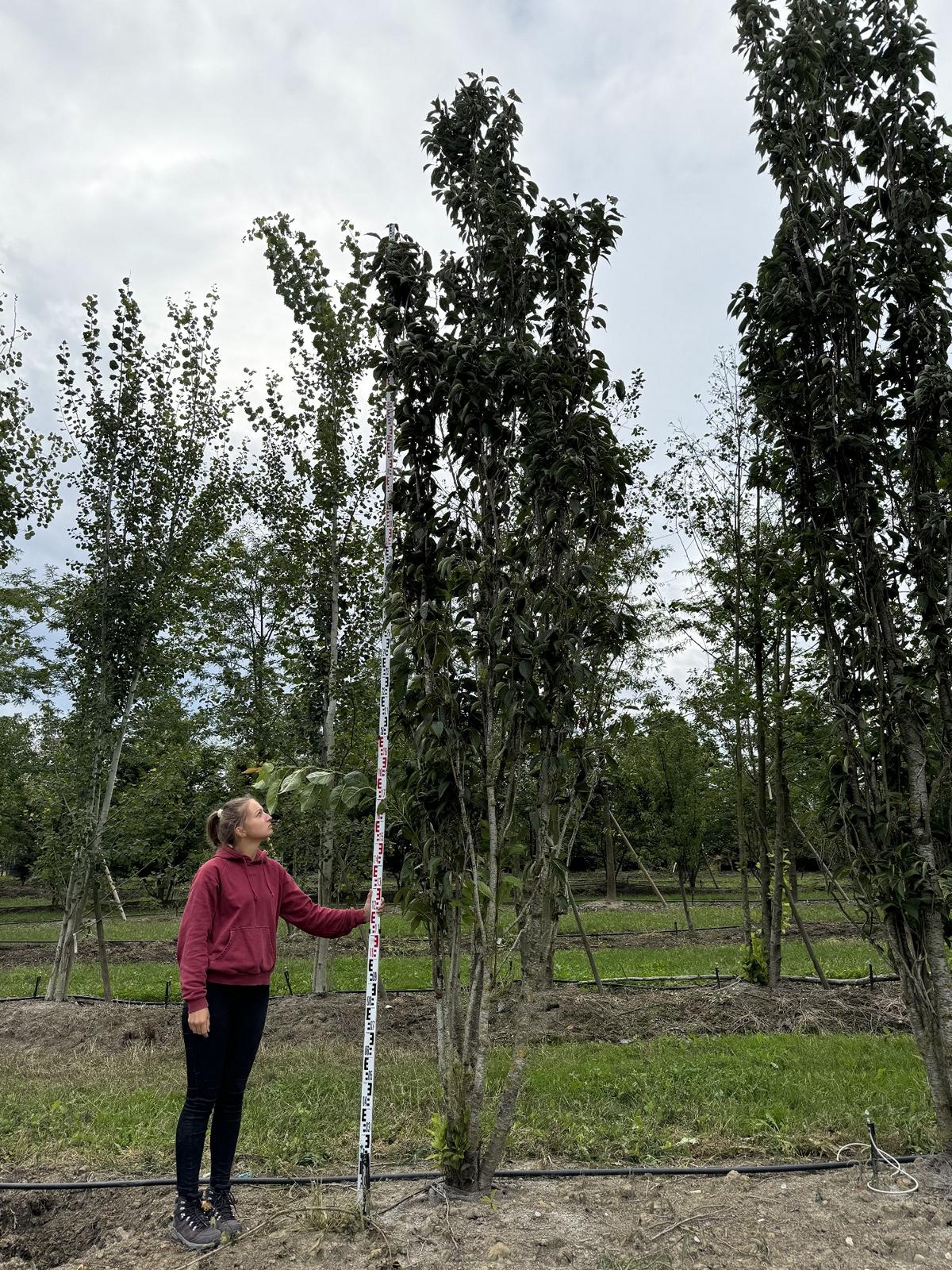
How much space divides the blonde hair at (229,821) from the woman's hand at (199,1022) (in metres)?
0.66

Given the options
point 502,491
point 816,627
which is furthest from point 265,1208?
point 816,627

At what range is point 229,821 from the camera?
3674 millimetres

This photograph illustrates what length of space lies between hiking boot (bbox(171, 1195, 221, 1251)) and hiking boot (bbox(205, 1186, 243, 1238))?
32 mm

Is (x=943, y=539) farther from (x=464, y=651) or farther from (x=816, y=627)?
(x=464, y=651)

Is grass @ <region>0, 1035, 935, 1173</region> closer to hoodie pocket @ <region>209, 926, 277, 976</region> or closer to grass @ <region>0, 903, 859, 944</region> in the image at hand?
hoodie pocket @ <region>209, 926, 277, 976</region>

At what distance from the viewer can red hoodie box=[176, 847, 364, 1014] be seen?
11.2ft

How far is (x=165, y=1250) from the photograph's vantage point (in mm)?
3340

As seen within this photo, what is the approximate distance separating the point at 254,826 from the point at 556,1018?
5482mm

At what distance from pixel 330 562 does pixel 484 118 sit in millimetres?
6083

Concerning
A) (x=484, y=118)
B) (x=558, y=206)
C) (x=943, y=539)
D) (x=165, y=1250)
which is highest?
(x=484, y=118)

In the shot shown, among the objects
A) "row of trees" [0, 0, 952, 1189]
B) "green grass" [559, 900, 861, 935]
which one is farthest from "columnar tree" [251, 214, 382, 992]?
"green grass" [559, 900, 861, 935]

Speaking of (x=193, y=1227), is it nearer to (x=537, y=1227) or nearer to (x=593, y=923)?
(x=537, y=1227)

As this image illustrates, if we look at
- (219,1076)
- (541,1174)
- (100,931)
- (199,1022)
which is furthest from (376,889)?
(100,931)

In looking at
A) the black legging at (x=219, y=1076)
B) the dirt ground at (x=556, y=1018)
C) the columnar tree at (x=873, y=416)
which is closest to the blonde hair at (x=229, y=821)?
the black legging at (x=219, y=1076)
